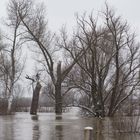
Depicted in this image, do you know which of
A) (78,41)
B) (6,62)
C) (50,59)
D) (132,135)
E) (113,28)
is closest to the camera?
(132,135)

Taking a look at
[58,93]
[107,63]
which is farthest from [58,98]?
[107,63]

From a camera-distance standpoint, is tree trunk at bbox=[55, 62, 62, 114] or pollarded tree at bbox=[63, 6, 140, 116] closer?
pollarded tree at bbox=[63, 6, 140, 116]

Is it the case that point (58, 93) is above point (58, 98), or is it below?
above

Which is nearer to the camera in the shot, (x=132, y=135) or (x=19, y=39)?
(x=132, y=135)

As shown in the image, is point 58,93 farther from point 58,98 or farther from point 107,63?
point 107,63

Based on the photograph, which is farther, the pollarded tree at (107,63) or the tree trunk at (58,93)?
the tree trunk at (58,93)

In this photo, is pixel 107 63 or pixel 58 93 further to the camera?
pixel 58 93

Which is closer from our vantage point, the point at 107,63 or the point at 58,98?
the point at 107,63

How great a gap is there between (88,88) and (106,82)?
229 cm

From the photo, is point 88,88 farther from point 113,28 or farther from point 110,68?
point 113,28

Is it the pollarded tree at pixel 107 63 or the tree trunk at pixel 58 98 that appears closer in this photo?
the pollarded tree at pixel 107 63

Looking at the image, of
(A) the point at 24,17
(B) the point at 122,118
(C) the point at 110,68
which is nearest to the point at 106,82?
(C) the point at 110,68

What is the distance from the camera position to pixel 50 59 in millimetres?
44812

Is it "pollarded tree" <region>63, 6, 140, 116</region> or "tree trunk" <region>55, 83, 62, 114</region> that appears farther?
"tree trunk" <region>55, 83, 62, 114</region>
